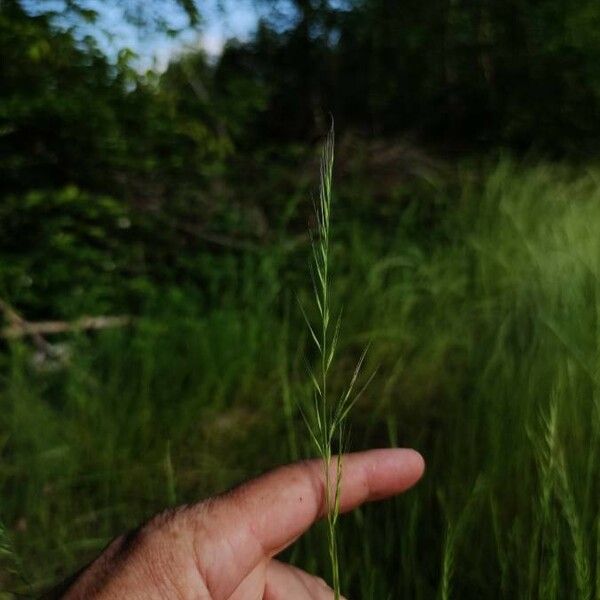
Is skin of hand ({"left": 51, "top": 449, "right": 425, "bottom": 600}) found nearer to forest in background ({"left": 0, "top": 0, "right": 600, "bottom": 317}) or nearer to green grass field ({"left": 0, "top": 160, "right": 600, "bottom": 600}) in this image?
green grass field ({"left": 0, "top": 160, "right": 600, "bottom": 600})

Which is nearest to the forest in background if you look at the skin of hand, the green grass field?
the green grass field

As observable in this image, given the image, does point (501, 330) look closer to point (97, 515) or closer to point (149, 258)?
point (97, 515)

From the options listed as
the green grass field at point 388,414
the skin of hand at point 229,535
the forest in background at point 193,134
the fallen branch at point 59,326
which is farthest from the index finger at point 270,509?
the fallen branch at point 59,326

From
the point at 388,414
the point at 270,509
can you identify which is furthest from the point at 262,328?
the point at 270,509

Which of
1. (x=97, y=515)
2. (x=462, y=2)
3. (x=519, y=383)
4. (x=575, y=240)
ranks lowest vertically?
(x=97, y=515)

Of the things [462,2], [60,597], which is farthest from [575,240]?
[462,2]

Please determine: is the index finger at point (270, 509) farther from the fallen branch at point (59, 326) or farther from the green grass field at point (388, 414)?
the fallen branch at point (59, 326)

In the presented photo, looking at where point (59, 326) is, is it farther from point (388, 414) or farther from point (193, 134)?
point (388, 414)
